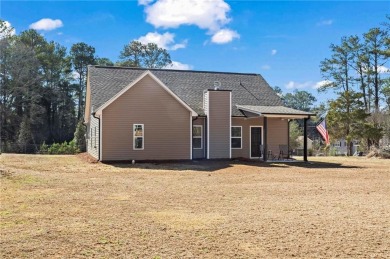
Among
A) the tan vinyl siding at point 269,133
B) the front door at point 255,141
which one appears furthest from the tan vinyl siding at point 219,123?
the front door at point 255,141

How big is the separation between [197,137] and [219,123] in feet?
4.74

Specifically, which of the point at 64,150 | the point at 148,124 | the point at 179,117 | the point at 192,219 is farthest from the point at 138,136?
the point at 192,219

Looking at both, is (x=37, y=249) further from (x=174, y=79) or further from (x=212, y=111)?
(x=174, y=79)

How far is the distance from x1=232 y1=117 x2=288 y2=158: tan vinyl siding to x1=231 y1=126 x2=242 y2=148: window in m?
0.18

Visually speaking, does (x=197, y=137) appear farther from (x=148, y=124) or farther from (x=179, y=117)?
(x=148, y=124)

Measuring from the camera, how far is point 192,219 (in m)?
6.69

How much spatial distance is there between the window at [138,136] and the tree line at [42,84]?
12.5 meters

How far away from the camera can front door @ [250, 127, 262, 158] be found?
22.6m

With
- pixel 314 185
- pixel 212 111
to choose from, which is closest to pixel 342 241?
pixel 314 185

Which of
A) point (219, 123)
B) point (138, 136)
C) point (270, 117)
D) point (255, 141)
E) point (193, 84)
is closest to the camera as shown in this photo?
point (138, 136)

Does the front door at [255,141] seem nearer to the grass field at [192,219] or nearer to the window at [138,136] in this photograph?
the window at [138,136]

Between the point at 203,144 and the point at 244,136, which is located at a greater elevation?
the point at 244,136

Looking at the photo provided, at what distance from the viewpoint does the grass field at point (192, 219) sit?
4.96 meters

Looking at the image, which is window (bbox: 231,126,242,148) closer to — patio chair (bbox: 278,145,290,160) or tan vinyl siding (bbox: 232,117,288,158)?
tan vinyl siding (bbox: 232,117,288,158)
